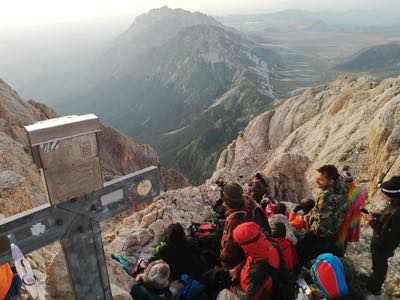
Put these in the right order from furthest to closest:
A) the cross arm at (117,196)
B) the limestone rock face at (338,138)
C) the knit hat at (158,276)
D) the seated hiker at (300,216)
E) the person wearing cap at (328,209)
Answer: the limestone rock face at (338,138) → the seated hiker at (300,216) → the person wearing cap at (328,209) → the knit hat at (158,276) → the cross arm at (117,196)

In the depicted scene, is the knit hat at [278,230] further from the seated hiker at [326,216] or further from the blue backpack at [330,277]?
the seated hiker at [326,216]

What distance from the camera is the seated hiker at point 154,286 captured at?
18.9 feet

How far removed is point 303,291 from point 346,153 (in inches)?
565

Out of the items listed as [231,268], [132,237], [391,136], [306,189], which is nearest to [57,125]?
[231,268]

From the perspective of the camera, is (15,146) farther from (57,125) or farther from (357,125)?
(357,125)

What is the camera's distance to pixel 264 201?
9.20 metres

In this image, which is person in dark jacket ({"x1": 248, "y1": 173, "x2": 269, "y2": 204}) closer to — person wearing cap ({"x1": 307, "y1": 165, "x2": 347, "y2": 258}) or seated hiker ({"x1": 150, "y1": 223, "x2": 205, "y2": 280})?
person wearing cap ({"x1": 307, "y1": 165, "x2": 347, "y2": 258})

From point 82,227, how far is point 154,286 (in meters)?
2.60

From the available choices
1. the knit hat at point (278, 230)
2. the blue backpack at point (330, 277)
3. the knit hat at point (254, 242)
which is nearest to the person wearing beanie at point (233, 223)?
the knit hat at point (278, 230)

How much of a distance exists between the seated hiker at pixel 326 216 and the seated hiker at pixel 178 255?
6.67 feet

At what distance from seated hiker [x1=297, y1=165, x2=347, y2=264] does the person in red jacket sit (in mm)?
1888

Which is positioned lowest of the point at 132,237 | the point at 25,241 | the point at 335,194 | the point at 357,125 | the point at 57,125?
the point at 357,125

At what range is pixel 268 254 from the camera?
5.36 metres

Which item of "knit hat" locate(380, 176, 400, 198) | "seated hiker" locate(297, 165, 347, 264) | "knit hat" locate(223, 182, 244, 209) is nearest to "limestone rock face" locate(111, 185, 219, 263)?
"knit hat" locate(223, 182, 244, 209)
